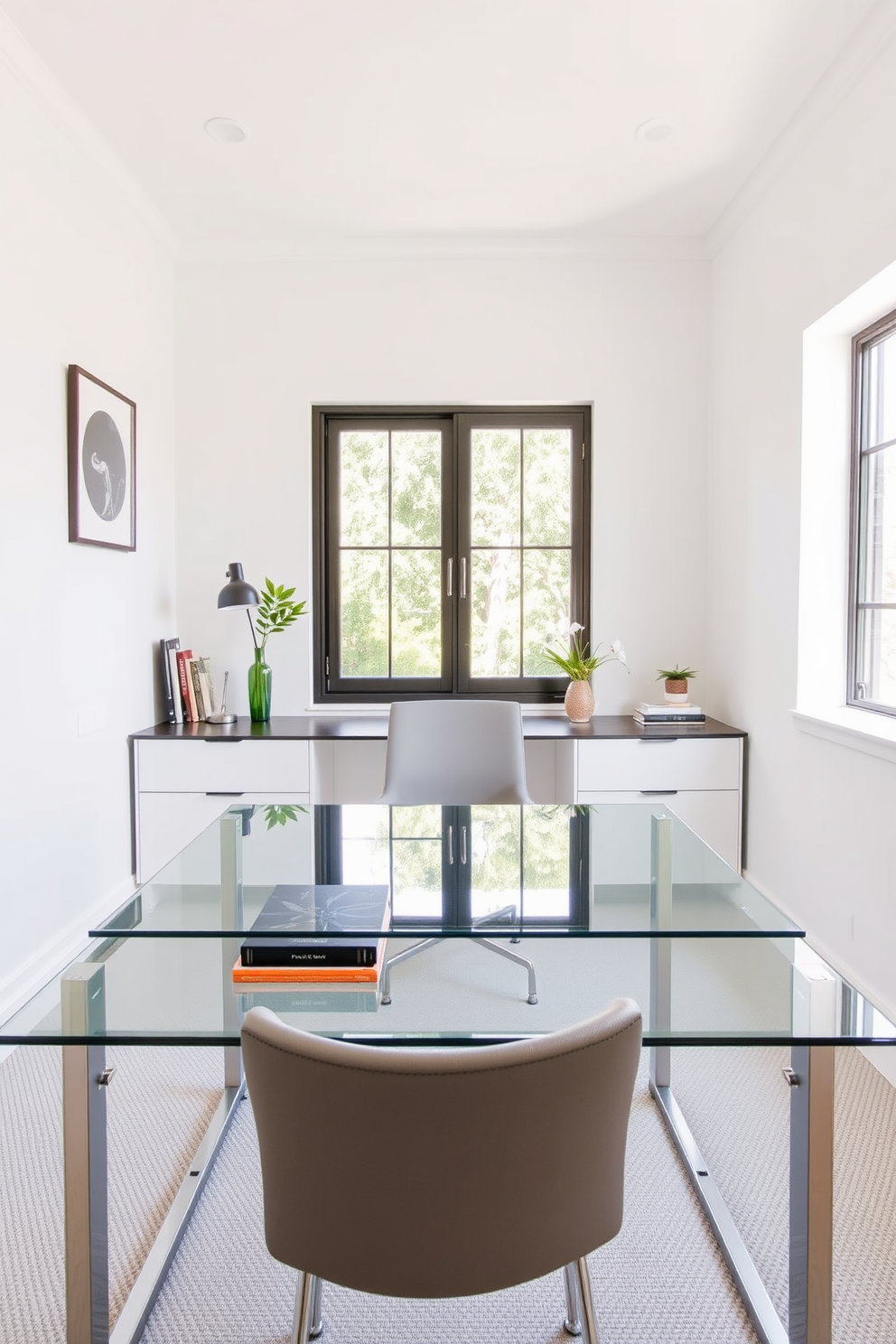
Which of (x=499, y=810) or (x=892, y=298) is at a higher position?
(x=892, y=298)

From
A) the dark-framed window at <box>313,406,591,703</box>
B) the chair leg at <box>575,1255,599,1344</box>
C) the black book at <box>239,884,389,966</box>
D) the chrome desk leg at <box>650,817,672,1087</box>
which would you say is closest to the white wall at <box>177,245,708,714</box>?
the dark-framed window at <box>313,406,591,703</box>

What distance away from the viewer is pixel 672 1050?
2227 millimetres

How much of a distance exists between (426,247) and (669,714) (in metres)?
2.30

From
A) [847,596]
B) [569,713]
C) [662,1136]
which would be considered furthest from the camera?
[569,713]

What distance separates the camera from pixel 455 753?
2.79 m

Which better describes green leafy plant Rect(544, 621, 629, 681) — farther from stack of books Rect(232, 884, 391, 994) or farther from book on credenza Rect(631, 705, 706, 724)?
stack of books Rect(232, 884, 391, 994)

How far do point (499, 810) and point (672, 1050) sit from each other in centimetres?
81

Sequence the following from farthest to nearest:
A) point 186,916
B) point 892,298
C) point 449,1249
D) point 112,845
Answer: point 112,845
point 892,298
point 186,916
point 449,1249

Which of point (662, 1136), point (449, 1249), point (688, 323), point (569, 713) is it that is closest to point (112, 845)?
point (569, 713)

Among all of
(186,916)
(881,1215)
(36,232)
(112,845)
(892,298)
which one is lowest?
(881,1215)

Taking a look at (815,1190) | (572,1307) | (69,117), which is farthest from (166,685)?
(815,1190)

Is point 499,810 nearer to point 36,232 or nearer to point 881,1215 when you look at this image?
point 881,1215

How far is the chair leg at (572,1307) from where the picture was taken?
1361mm

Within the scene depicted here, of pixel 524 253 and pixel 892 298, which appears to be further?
pixel 524 253
